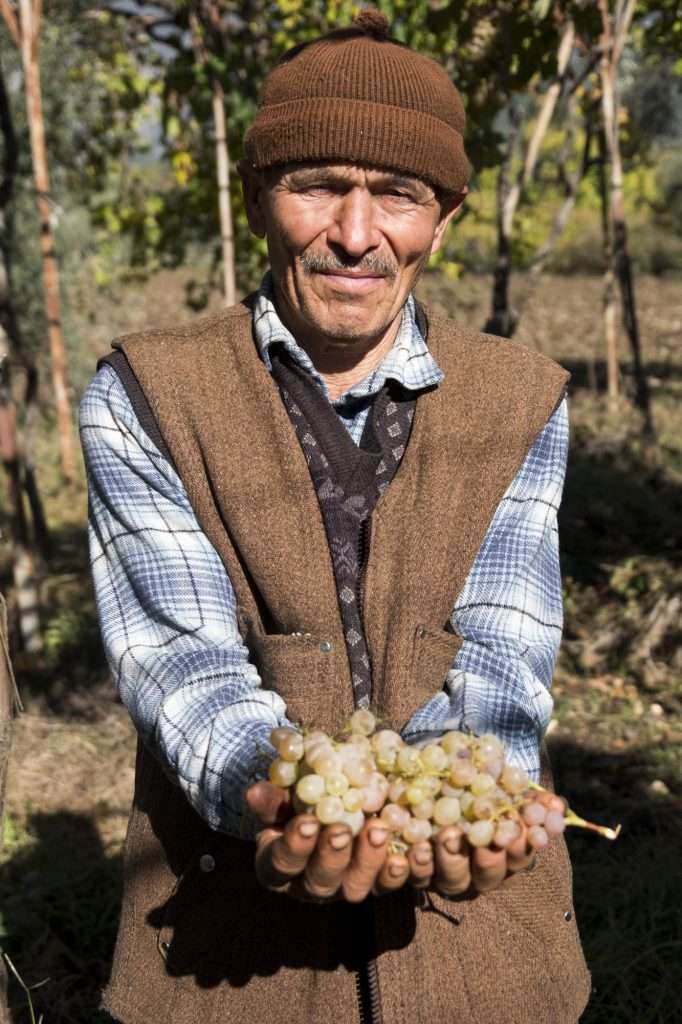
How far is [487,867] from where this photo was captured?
1.34m

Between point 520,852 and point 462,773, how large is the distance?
12 cm

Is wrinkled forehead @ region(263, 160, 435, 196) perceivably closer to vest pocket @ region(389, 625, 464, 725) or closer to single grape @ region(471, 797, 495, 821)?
vest pocket @ region(389, 625, 464, 725)

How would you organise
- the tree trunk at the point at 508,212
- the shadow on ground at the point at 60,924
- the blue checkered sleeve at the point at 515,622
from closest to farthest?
the blue checkered sleeve at the point at 515,622 → the shadow on ground at the point at 60,924 → the tree trunk at the point at 508,212

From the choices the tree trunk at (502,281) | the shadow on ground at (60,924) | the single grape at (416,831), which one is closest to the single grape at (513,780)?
the single grape at (416,831)

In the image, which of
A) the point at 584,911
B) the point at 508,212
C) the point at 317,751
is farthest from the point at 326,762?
the point at 508,212

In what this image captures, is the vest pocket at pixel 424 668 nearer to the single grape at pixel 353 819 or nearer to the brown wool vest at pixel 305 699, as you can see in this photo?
the brown wool vest at pixel 305 699

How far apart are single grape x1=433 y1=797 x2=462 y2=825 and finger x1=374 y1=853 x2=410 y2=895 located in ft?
0.20

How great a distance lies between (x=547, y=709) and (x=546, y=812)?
41cm

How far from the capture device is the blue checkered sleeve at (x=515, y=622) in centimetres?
169

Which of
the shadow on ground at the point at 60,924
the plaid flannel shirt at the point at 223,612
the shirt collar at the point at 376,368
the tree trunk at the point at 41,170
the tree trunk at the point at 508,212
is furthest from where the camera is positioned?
the tree trunk at the point at 508,212

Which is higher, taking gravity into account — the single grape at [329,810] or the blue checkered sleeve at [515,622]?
the single grape at [329,810]

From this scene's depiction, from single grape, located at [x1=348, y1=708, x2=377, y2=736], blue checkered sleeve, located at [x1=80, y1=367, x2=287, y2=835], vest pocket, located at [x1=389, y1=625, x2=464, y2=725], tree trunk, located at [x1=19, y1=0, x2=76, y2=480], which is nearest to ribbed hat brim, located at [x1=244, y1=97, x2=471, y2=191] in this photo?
blue checkered sleeve, located at [x1=80, y1=367, x2=287, y2=835]

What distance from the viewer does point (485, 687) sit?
67.8 inches

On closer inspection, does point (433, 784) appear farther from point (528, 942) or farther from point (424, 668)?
point (528, 942)
